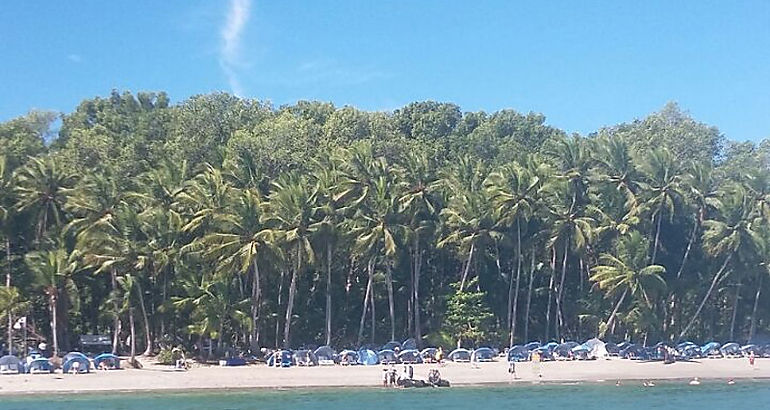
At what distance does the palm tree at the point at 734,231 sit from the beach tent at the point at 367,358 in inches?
926

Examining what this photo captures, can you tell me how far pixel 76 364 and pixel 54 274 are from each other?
18.0ft

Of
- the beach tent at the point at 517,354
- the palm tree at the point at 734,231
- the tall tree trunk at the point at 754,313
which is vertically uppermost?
the palm tree at the point at 734,231

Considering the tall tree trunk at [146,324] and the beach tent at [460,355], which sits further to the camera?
the beach tent at [460,355]

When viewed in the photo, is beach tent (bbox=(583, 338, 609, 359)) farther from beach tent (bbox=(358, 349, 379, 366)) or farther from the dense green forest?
beach tent (bbox=(358, 349, 379, 366))

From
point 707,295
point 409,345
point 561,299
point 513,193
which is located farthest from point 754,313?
point 409,345

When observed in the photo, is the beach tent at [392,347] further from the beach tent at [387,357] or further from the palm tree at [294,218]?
the palm tree at [294,218]

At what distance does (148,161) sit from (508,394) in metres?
30.6

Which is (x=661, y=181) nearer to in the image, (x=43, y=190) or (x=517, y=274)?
(x=517, y=274)

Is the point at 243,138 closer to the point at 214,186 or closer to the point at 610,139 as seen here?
the point at 214,186

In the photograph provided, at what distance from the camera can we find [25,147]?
205 feet

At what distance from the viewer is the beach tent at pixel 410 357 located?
179ft

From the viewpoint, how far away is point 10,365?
156 feet

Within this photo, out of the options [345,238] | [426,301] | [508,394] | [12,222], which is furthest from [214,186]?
[508,394]

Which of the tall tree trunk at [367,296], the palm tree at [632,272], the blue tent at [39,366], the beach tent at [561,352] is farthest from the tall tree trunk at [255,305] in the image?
the palm tree at [632,272]
